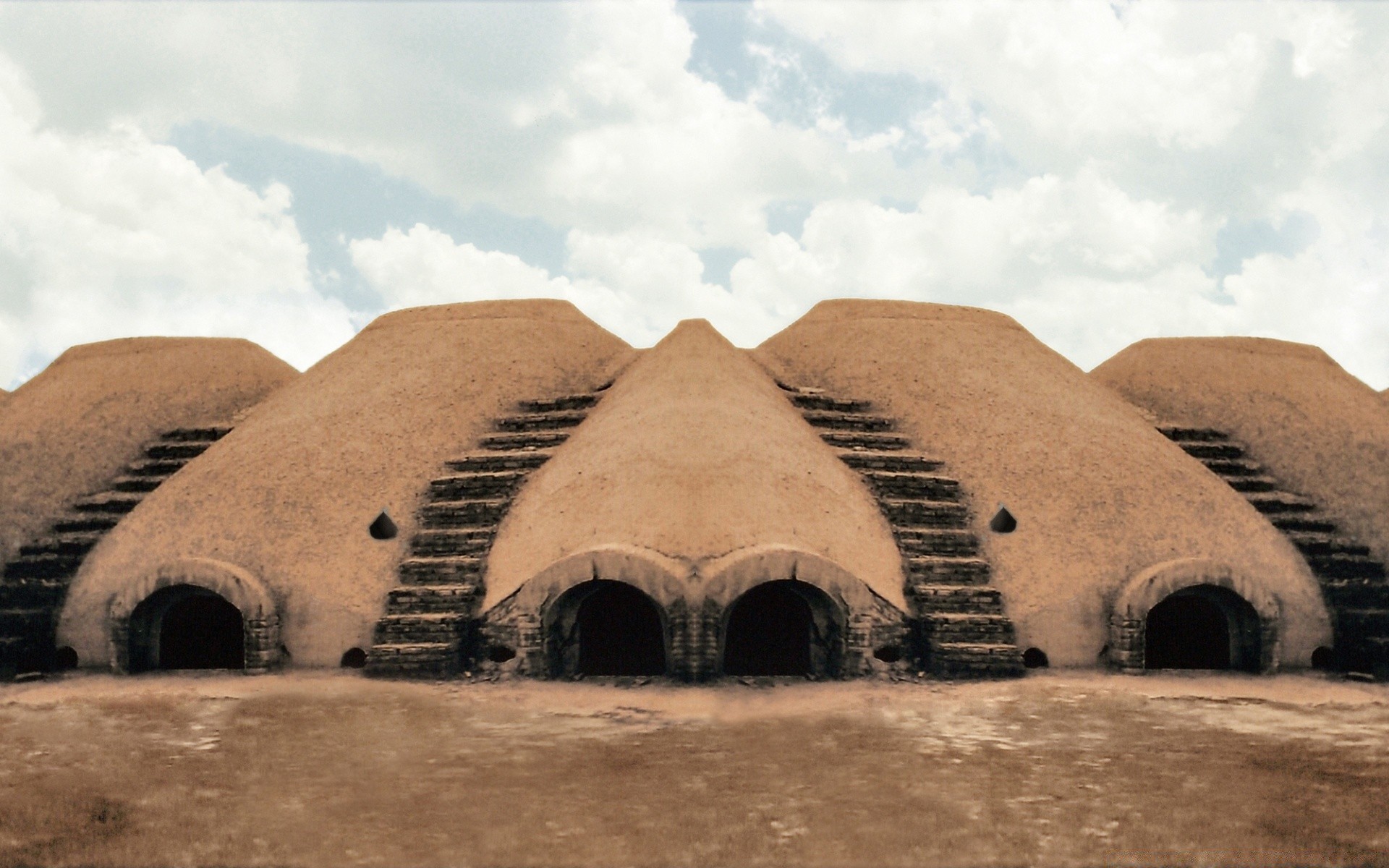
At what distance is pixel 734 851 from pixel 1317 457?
54.2 ft

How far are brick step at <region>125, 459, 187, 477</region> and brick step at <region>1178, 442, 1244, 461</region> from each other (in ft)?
65.1

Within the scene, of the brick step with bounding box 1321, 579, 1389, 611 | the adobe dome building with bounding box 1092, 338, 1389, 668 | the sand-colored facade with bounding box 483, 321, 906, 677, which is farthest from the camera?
the adobe dome building with bounding box 1092, 338, 1389, 668

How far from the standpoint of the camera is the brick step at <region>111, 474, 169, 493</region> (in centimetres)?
1770

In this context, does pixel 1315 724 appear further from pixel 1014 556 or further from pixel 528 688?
pixel 528 688

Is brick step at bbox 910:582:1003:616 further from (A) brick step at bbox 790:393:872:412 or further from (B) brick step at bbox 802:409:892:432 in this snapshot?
(A) brick step at bbox 790:393:872:412

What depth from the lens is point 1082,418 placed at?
17.2m

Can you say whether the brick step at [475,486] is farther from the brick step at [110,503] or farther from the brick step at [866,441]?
the brick step at [110,503]

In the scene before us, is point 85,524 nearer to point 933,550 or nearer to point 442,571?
point 442,571

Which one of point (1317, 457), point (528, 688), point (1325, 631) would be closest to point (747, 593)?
point (528, 688)

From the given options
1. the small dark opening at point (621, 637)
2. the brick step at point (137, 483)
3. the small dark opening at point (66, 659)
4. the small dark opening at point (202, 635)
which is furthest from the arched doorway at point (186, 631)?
the small dark opening at point (621, 637)

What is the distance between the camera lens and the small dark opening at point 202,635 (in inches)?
575

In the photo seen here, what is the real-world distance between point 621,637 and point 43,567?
1005 centimetres

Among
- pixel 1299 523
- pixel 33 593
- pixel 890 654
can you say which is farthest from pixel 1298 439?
pixel 33 593

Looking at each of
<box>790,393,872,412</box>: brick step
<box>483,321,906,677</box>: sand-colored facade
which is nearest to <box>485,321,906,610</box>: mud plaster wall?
<box>483,321,906,677</box>: sand-colored facade
